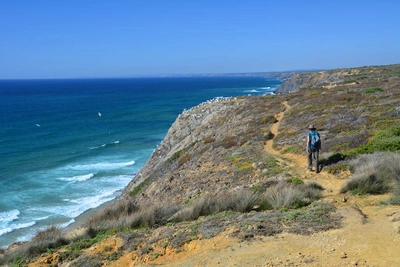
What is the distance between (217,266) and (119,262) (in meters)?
2.59

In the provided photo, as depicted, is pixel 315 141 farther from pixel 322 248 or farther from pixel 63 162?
pixel 63 162

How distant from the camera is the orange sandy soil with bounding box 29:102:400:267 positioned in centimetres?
650

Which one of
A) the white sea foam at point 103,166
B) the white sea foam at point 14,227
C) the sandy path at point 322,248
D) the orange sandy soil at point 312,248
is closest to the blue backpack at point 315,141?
the orange sandy soil at point 312,248

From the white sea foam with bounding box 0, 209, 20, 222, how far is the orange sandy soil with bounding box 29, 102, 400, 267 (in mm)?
19364

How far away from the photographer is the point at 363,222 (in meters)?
8.01

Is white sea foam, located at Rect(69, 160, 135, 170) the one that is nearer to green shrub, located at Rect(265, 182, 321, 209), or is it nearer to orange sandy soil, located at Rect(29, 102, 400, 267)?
green shrub, located at Rect(265, 182, 321, 209)

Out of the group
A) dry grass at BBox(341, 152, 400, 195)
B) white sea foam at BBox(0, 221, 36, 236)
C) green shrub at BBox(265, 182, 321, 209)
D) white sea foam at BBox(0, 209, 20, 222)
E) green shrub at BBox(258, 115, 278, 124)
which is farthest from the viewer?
green shrub at BBox(258, 115, 278, 124)

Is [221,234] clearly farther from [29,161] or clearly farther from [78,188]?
[29,161]

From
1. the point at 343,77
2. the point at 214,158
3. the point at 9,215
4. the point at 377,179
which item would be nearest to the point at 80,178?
the point at 9,215

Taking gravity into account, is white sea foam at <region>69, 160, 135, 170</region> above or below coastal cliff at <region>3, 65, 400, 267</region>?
below

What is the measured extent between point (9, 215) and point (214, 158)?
55.7 ft

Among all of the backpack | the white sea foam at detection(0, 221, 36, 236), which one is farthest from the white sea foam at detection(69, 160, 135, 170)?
the backpack

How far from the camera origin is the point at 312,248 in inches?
277

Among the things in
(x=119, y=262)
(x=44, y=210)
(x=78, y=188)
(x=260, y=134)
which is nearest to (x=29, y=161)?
(x=78, y=188)
